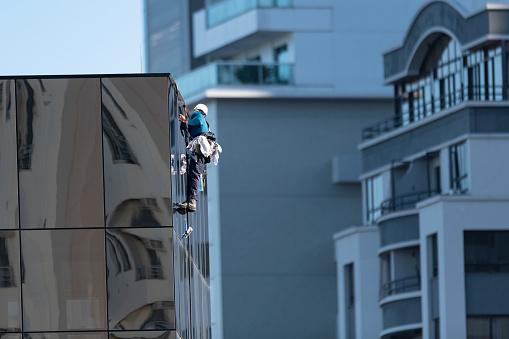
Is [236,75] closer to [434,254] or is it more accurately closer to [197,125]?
[434,254]

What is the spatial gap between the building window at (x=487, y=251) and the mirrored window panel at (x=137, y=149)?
2982 cm

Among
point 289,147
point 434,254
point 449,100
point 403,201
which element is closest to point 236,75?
point 289,147

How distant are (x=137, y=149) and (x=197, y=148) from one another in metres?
1.48

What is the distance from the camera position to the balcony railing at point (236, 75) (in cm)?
7706

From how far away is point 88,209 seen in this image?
2956cm

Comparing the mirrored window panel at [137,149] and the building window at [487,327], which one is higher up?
the mirrored window panel at [137,149]

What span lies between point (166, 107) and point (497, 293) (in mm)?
30304

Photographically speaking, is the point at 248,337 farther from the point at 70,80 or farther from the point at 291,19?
the point at 70,80

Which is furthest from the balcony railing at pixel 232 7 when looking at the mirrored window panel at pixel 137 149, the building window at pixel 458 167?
the mirrored window panel at pixel 137 149

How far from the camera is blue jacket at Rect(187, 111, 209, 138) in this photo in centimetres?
3100

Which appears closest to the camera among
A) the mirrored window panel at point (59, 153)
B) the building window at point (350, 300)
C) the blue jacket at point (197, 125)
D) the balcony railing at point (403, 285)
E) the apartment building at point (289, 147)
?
the mirrored window panel at point (59, 153)

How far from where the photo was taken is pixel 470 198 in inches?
2296

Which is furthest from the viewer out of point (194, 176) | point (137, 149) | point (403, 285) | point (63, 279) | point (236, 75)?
point (236, 75)

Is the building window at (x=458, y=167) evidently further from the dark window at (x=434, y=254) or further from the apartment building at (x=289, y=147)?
the apartment building at (x=289, y=147)
